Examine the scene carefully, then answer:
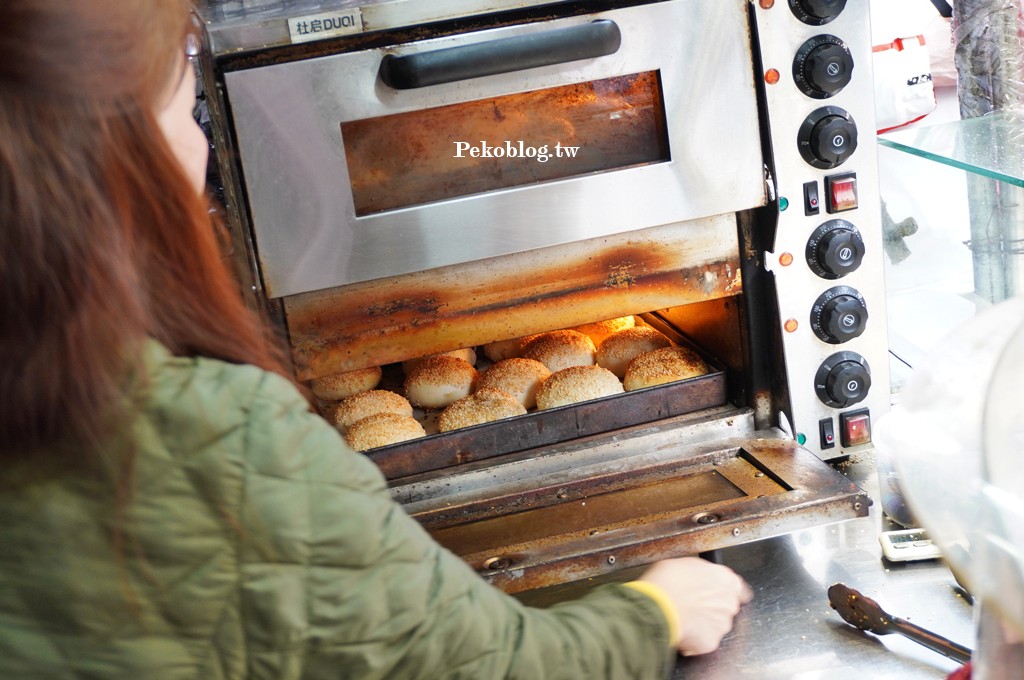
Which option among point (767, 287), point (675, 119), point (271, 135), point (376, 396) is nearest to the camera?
point (271, 135)

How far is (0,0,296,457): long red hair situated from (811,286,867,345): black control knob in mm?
1057

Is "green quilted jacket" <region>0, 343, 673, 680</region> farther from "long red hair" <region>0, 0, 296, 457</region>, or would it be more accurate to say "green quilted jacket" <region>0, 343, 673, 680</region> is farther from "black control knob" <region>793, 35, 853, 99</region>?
"black control knob" <region>793, 35, 853, 99</region>

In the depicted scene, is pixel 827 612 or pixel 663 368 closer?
pixel 827 612

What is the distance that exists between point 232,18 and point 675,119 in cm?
61

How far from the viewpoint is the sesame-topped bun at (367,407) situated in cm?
158

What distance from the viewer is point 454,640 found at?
31.2 inches

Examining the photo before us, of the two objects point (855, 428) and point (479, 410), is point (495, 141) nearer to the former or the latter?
point (479, 410)

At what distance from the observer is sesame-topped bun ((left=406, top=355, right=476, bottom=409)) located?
1667 millimetres

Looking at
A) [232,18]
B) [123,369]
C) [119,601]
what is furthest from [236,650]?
[232,18]

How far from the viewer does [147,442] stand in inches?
26.6

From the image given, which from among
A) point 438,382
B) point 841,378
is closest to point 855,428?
point 841,378

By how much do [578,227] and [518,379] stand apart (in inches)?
14.0

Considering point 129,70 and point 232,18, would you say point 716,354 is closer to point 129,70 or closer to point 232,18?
point 232,18

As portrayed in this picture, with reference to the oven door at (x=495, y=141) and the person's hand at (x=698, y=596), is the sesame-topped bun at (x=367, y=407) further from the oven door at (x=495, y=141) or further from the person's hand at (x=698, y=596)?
the person's hand at (x=698, y=596)
